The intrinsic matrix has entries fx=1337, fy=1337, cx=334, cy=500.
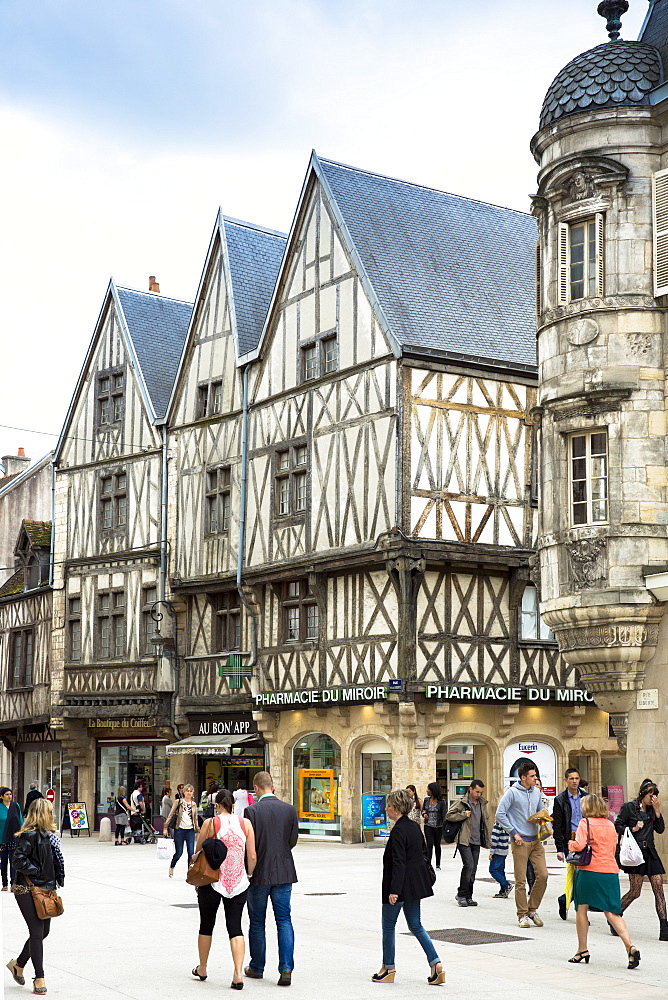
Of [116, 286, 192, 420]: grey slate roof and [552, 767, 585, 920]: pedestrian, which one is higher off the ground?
[116, 286, 192, 420]: grey slate roof

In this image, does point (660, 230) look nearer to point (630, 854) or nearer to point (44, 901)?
point (630, 854)

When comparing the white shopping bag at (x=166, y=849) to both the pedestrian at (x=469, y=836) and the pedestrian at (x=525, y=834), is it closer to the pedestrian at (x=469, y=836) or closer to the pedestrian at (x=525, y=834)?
the pedestrian at (x=469, y=836)

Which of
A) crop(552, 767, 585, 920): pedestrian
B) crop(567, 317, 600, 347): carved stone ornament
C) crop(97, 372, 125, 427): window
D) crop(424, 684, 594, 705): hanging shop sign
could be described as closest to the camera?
crop(552, 767, 585, 920): pedestrian

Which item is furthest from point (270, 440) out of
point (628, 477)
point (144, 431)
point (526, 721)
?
point (628, 477)

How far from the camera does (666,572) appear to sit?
17250 mm

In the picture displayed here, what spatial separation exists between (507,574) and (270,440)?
606cm

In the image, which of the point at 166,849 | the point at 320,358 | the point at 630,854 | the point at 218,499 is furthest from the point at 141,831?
the point at 630,854

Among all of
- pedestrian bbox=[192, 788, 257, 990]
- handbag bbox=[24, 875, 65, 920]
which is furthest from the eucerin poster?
handbag bbox=[24, 875, 65, 920]

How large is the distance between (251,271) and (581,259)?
14.9m

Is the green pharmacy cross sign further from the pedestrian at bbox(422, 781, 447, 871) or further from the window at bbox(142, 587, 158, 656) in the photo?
the pedestrian at bbox(422, 781, 447, 871)

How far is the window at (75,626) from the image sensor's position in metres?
34.2

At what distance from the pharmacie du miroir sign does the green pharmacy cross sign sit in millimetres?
896

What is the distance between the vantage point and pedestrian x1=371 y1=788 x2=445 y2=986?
937 centimetres

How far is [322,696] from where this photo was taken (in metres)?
26.5
